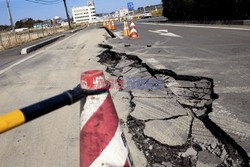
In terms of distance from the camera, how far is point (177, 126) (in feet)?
9.54

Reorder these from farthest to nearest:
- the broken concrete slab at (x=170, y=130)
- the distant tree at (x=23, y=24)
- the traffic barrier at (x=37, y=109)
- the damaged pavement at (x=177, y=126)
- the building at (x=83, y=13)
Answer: the building at (x=83, y=13) < the distant tree at (x=23, y=24) < the broken concrete slab at (x=170, y=130) < the damaged pavement at (x=177, y=126) < the traffic barrier at (x=37, y=109)

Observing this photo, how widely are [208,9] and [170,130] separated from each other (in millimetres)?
19544

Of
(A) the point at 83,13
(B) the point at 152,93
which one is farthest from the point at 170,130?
(A) the point at 83,13

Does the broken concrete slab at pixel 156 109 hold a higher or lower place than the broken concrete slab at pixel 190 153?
higher

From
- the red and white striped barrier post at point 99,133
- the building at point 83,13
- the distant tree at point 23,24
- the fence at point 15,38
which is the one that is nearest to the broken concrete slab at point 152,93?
the red and white striped barrier post at point 99,133

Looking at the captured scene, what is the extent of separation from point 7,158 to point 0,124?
176cm

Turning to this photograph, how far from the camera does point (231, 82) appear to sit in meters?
4.29

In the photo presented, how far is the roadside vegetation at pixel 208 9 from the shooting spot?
1639 centimetres

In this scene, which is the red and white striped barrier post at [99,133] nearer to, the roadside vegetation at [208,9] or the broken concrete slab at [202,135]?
the broken concrete slab at [202,135]

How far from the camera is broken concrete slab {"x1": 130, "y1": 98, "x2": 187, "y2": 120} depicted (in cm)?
325

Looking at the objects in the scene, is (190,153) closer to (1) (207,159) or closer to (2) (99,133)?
(1) (207,159)

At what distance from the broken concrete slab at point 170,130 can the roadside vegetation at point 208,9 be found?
1480cm

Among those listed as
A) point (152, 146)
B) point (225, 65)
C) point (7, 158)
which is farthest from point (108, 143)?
point (225, 65)

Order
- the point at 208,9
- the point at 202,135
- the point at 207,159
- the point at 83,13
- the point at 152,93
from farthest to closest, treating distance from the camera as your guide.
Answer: the point at 83,13, the point at 208,9, the point at 152,93, the point at 202,135, the point at 207,159
